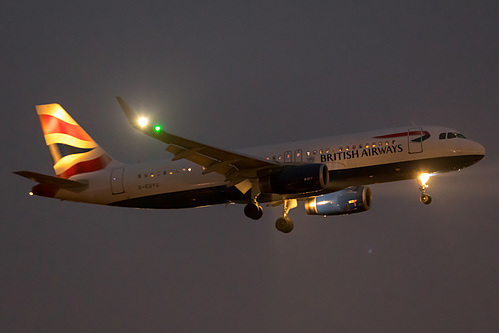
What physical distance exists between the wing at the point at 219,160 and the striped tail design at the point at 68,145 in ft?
28.2

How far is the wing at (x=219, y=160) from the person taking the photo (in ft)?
113

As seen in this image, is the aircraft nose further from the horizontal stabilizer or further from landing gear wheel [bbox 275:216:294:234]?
the horizontal stabilizer

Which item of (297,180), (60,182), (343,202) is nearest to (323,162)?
(297,180)

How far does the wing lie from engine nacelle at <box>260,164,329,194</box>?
649 mm

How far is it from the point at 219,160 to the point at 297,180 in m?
3.77

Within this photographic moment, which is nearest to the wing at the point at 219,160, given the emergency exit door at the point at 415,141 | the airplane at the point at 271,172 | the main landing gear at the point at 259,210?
the airplane at the point at 271,172

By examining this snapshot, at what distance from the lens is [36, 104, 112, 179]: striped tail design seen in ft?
144

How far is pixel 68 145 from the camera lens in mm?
45531

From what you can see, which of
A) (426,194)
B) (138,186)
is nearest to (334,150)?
(426,194)

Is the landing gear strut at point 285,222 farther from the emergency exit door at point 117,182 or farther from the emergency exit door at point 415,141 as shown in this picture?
the emergency exit door at point 117,182

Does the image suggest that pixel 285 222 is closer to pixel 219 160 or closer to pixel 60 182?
pixel 219 160

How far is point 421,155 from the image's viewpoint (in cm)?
3681

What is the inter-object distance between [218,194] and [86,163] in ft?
28.4

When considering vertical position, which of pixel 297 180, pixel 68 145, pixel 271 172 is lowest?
pixel 297 180
